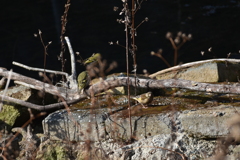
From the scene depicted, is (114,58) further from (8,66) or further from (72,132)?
(72,132)

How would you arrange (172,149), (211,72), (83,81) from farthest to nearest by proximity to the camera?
(211,72) → (83,81) → (172,149)

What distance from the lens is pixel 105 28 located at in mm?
12273

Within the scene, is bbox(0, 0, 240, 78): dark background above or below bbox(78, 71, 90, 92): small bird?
above

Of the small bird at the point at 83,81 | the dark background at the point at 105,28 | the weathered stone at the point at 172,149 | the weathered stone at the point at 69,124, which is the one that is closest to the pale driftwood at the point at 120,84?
the small bird at the point at 83,81

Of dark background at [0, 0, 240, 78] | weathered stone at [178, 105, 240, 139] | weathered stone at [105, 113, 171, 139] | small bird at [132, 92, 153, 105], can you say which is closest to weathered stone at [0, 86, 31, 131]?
weathered stone at [105, 113, 171, 139]

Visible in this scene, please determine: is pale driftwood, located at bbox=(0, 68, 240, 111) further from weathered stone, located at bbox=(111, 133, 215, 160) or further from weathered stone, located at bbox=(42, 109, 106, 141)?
weathered stone, located at bbox=(111, 133, 215, 160)

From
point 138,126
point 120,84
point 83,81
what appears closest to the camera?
point 138,126

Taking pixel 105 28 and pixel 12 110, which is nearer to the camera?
pixel 12 110

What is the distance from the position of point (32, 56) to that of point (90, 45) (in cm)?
184

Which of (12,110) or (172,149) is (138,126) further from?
(12,110)

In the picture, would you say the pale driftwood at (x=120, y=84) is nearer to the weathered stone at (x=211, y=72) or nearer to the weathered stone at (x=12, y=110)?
the weathered stone at (x=12, y=110)

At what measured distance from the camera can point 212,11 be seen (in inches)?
506

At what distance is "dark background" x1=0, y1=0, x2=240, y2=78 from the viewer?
11.8 m

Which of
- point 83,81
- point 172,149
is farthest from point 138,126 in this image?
point 83,81
